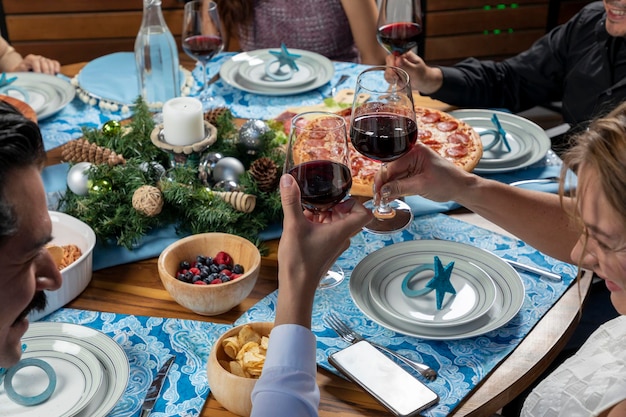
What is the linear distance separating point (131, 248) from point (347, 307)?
1.54 ft

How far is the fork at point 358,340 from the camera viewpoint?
125 cm

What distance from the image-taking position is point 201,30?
6.88 ft

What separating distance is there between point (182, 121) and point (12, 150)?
699 mm

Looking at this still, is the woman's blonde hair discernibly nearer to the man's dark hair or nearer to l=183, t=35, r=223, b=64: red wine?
the man's dark hair

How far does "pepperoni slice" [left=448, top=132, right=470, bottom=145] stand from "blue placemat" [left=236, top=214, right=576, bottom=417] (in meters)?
0.26

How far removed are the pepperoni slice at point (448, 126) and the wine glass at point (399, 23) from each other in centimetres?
23

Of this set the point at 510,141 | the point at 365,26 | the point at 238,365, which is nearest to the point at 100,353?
the point at 238,365

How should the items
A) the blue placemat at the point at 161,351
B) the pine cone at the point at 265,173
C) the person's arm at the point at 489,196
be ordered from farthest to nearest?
the pine cone at the point at 265,173 → the person's arm at the point at 489,196 → the blue placemat at the point at 161,351

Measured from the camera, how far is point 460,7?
14.1ft

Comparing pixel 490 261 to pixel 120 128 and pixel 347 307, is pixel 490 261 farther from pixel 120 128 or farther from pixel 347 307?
pixel 120 128

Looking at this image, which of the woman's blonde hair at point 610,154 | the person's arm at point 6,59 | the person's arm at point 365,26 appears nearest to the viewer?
the woman's blonde hair at point 610,154

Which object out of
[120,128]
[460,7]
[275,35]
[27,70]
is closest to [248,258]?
[120,128]

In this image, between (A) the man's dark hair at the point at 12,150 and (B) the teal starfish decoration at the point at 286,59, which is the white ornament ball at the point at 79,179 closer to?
(A) the man's dark hair at the point at 12,150

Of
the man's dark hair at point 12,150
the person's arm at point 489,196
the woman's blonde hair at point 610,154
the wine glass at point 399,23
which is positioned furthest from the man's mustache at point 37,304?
the wine glass at point 399,23
